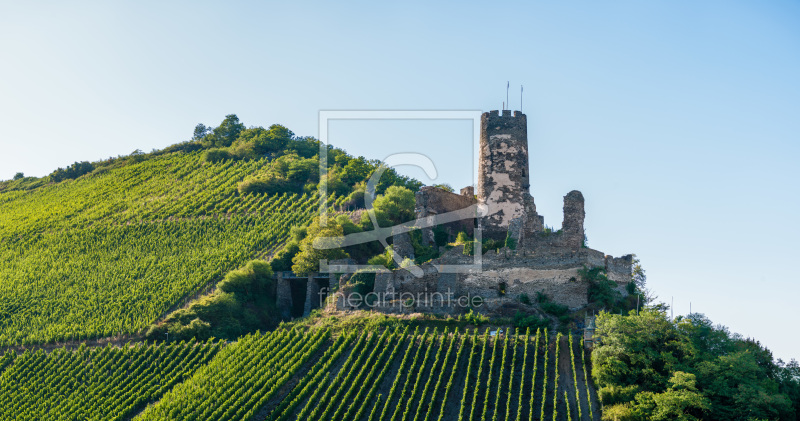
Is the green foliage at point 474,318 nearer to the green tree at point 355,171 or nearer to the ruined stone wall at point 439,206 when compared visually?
the ruined stone wall at point 439,206

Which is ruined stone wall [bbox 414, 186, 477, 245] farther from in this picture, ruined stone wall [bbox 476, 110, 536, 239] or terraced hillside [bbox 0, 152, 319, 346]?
terraced hillside [bbox 0, 152, 319, 346]

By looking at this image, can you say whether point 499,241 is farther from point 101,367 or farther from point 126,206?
point 126,206

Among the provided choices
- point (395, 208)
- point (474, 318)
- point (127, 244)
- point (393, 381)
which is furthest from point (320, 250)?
point (127, 244)

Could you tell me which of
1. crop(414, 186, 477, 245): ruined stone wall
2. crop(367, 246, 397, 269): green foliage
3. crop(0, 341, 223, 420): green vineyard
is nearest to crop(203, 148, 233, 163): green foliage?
crop(414, 186, 477, 245): ruined stone wall

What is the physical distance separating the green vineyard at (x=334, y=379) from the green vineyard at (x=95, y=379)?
0.06 meters

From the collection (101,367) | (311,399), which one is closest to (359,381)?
(311,399)

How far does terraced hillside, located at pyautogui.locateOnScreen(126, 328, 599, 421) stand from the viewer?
104ft

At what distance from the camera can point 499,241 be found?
4047 cm

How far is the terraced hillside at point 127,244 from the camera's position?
45469mm

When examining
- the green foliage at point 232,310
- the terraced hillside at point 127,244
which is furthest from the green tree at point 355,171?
the green foliage at point 232,310

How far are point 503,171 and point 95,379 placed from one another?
17.8 meters

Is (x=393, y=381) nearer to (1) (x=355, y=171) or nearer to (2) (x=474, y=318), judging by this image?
(2) (x=474, y=318)

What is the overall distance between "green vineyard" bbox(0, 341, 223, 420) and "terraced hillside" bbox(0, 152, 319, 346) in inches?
90.6

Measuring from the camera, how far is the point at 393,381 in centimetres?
3409
